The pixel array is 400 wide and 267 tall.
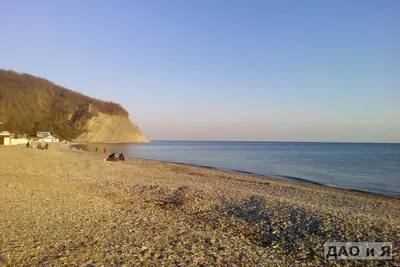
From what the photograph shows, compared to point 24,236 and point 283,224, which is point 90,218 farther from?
point 283,224

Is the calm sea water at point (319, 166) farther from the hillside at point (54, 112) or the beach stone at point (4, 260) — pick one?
the hillside at point (54, 112)

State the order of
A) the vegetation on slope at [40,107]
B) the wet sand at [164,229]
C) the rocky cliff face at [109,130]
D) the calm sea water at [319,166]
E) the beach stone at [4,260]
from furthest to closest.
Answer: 1. the rocky cliff face at [109,130]
2. the vegetation on slope at [40,107]
3. the calm sea water at [319,166]
4. the wet sand at [164,229]
5. the beach stone at [4,260]

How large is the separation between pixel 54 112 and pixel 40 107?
561cm

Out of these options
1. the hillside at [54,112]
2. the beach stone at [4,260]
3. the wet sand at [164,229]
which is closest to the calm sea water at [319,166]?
the wet sand at [164,229]

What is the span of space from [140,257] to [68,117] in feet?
405

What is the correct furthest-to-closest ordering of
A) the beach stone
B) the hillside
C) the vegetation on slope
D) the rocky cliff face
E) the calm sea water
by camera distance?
the rocky cliff face < the hillside < the vegetation on slope < the calm sea water < the beach stone

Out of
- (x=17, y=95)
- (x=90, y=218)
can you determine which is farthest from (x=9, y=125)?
(x=90, y=218)

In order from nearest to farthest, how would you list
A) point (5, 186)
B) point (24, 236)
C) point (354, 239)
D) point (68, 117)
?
point (24, 236) < point (354, 239) < point (5, 186) < point (68, 117)

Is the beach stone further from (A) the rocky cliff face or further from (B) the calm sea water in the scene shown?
(A) the rocky cliff face

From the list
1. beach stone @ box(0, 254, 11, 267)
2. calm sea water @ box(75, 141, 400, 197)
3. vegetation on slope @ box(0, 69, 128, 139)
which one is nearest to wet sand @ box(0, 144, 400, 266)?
beach stone @ box(0, 254, 11, 267)

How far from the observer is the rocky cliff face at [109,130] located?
4843 inches

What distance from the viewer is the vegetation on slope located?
9844 cm

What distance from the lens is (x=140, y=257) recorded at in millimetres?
5891

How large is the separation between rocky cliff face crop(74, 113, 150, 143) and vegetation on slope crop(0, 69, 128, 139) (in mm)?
2866
